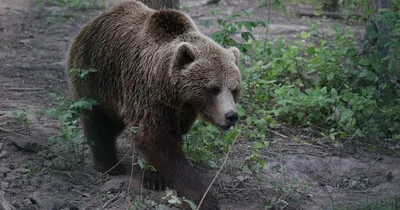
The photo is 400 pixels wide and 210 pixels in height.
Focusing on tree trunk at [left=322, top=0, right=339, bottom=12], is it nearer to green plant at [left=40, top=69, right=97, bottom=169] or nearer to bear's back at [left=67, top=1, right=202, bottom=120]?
bear's back at [left=67, top=1, right=202, bottom=120]

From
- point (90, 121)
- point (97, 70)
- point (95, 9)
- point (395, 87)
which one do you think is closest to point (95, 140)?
point (90, 121)

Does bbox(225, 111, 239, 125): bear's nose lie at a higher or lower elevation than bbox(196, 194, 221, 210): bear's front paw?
higher

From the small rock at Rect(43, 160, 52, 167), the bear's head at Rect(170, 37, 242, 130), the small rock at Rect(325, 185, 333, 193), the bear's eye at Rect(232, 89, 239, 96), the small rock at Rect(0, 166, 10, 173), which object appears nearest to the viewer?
the bear's head at Rect(170, 37, 242, 130)

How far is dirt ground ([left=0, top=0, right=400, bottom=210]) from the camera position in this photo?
538 centimetres

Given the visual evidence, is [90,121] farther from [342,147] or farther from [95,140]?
[342,147]

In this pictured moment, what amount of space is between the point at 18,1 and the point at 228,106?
964 cm

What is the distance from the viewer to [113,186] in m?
5.64

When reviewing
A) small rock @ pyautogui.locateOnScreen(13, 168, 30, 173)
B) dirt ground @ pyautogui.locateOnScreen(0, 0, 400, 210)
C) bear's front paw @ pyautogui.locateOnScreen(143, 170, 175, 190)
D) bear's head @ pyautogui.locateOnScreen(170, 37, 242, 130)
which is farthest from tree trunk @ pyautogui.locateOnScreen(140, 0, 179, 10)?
small rock @ pyautogui.locateOnScreen(13, 168, 30, 173)

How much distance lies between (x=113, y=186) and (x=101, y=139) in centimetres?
74

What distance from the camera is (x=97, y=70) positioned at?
606 centimetres

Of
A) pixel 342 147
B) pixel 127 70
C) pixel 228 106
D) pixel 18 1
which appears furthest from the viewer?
pixel 18 1

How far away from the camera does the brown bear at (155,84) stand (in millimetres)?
5273

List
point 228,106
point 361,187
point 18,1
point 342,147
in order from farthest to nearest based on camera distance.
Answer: point 18,1, point 342,147, point 361,187, point 228,106

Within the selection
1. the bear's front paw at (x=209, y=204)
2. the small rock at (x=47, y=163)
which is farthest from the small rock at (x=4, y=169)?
the bear's front paw at (x=209, y=204)
